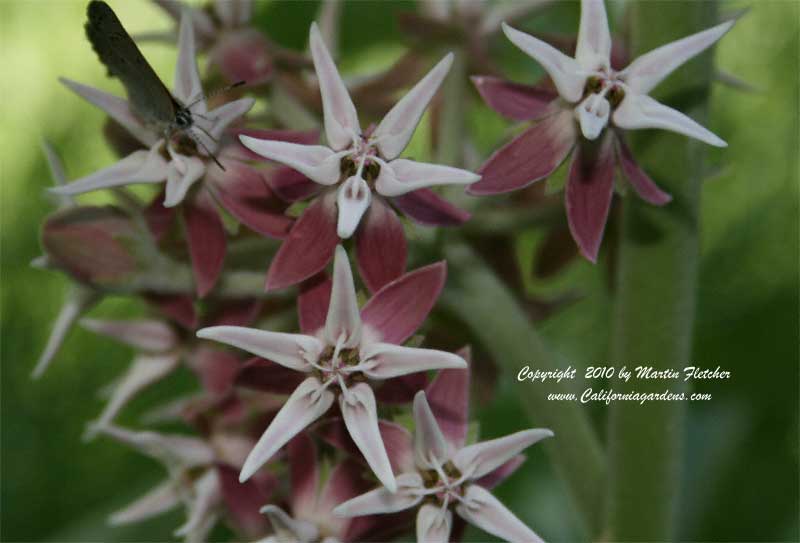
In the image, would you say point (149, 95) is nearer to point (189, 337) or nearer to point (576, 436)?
point (189, 337)

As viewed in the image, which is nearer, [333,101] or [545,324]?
[333,101]

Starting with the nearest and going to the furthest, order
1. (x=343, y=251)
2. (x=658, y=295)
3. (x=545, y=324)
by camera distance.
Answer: (x=343, y=251), (x=658, y=295), (x=545, y=324)

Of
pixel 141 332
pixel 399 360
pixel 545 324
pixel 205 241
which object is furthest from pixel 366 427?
pixel 545 324

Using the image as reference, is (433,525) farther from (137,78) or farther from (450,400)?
(137,78)

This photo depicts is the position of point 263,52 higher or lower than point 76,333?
lower

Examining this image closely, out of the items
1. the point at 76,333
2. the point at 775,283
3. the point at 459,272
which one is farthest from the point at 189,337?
the point at 775,283

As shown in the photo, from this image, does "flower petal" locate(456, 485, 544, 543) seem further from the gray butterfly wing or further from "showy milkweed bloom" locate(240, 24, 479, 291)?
the gray butterfly wing

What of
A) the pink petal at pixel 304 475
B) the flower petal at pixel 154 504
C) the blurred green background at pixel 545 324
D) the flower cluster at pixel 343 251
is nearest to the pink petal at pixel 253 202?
the flower cluster at pixel 343 251
